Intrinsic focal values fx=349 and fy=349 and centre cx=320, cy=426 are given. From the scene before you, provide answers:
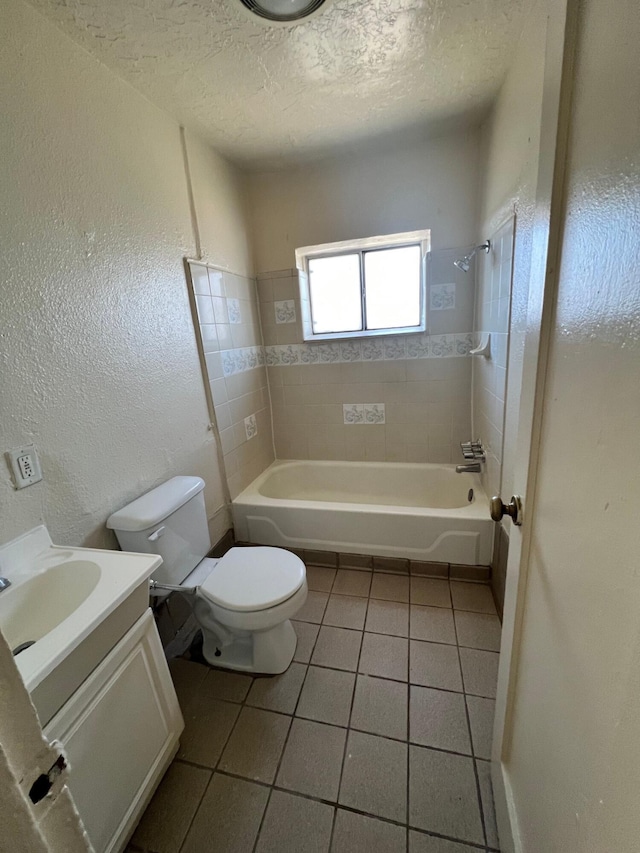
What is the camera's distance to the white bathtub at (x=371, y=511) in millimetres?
1913

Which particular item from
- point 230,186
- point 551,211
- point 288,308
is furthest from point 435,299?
point 551,211

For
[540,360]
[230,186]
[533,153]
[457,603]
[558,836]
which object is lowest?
[457,603]

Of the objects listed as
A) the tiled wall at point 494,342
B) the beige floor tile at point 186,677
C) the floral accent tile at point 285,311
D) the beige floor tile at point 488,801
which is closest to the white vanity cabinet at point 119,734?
the beige floor tile at point 186,677

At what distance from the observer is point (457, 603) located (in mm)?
1783

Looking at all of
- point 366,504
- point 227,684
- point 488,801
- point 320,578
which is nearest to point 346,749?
point 488,801

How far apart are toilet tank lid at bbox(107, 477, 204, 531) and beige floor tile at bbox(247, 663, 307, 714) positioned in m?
0.80

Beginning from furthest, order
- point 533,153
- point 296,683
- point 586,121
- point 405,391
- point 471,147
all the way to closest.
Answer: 1. point 405,391
2. point 471,147
3. point 296,683
4. point 533,153
5. point 586,121

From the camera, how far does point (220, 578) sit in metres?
A: 1.47

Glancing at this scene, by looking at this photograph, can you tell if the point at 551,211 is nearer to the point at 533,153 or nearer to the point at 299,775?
the point at 533,153

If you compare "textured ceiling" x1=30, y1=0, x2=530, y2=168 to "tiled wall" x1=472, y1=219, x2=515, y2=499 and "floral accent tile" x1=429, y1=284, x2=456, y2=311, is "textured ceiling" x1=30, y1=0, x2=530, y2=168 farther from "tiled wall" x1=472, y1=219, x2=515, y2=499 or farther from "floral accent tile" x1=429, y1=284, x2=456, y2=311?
"floral accent tile" x1=429, y1=284, x2=456, y2=311

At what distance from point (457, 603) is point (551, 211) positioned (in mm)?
1768

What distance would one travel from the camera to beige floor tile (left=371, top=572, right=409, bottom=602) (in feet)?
6.11

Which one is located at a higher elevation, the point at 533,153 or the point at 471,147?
the point at 471,147

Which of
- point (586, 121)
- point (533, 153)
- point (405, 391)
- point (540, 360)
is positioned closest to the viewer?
point (586, 121)
